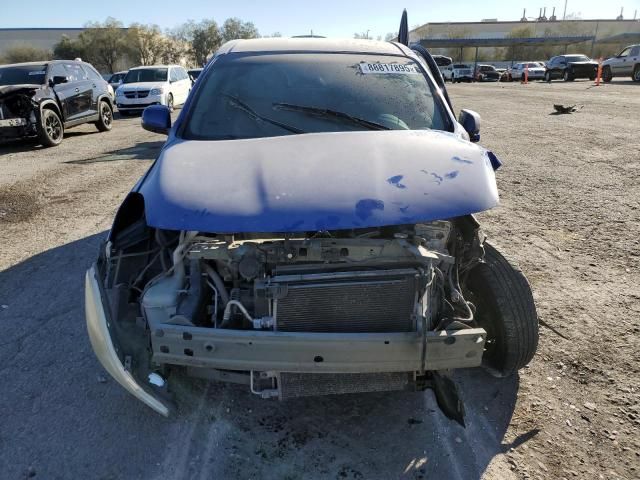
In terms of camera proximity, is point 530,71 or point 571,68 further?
point 530,71

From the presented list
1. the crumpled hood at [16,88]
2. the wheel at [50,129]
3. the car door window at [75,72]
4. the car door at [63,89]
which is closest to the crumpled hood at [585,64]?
the car door window at [75,72]

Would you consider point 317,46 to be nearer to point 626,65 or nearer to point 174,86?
point 174,86

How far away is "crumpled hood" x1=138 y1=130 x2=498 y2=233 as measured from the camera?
85.9 inches

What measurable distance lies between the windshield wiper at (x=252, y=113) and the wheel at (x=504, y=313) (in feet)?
4.83

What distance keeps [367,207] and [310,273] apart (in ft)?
1.35

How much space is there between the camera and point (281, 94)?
346cm

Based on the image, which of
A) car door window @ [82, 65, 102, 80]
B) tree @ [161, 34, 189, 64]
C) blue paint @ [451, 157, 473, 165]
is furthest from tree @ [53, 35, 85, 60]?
blue paint @ [451, 157, 473, 165]

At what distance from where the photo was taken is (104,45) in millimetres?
58594

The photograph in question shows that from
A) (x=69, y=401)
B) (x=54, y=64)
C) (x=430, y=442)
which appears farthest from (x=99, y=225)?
(x=54, y=64)

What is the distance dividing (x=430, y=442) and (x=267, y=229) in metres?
1.37

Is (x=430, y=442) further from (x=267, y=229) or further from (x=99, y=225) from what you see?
(x=99, y=225)

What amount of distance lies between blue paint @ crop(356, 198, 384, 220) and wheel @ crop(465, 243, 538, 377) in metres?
1.00

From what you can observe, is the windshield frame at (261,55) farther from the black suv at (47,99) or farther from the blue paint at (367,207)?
the black suv at (47,99)

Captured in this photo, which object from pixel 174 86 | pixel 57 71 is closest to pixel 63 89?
pixel 57 71
